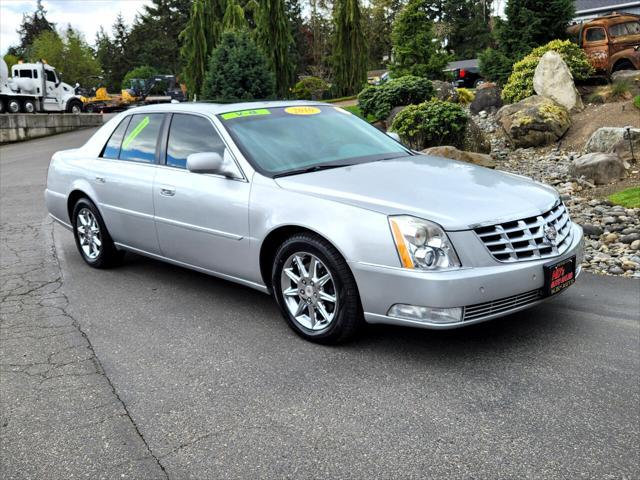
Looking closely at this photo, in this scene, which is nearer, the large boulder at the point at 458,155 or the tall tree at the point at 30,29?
the large boulder at the point at 458,155

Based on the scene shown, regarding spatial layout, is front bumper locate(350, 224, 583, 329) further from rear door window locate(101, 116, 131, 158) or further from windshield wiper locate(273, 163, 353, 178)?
rear door window locate(101, 116, 131, 158)

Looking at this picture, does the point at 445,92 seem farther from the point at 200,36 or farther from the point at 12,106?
the point at 12,106

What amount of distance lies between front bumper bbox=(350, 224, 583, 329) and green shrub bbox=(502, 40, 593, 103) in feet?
35.8

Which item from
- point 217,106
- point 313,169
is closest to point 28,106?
point 217,106

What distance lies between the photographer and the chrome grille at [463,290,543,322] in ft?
12.2

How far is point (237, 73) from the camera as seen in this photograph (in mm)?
16062

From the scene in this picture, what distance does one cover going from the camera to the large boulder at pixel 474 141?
11570 mm

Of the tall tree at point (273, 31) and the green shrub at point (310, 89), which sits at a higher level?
the tall tree at point (273, 31)

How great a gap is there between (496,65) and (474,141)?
19.0 feet

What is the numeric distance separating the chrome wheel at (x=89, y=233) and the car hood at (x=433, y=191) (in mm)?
2547

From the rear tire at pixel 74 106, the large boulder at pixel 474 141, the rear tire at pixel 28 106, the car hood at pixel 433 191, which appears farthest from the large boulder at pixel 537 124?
the rear tire at pixel 74 106

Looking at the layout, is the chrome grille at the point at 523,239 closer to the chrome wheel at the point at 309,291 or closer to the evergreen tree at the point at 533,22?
the chrome wheel at the point at 309,291

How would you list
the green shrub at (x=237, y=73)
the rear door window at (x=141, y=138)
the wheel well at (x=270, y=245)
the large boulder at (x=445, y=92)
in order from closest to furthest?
1. the wheel well at (x=270, y=245)
2. the rear door window at (x=141, y=138)
3. the green shrub at (x=237, y=73)
4. the large boulder at (x=445, y=92)

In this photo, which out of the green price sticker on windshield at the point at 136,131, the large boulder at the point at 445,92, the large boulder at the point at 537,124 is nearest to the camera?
the green price sticker on windshield at the point at 136,131
